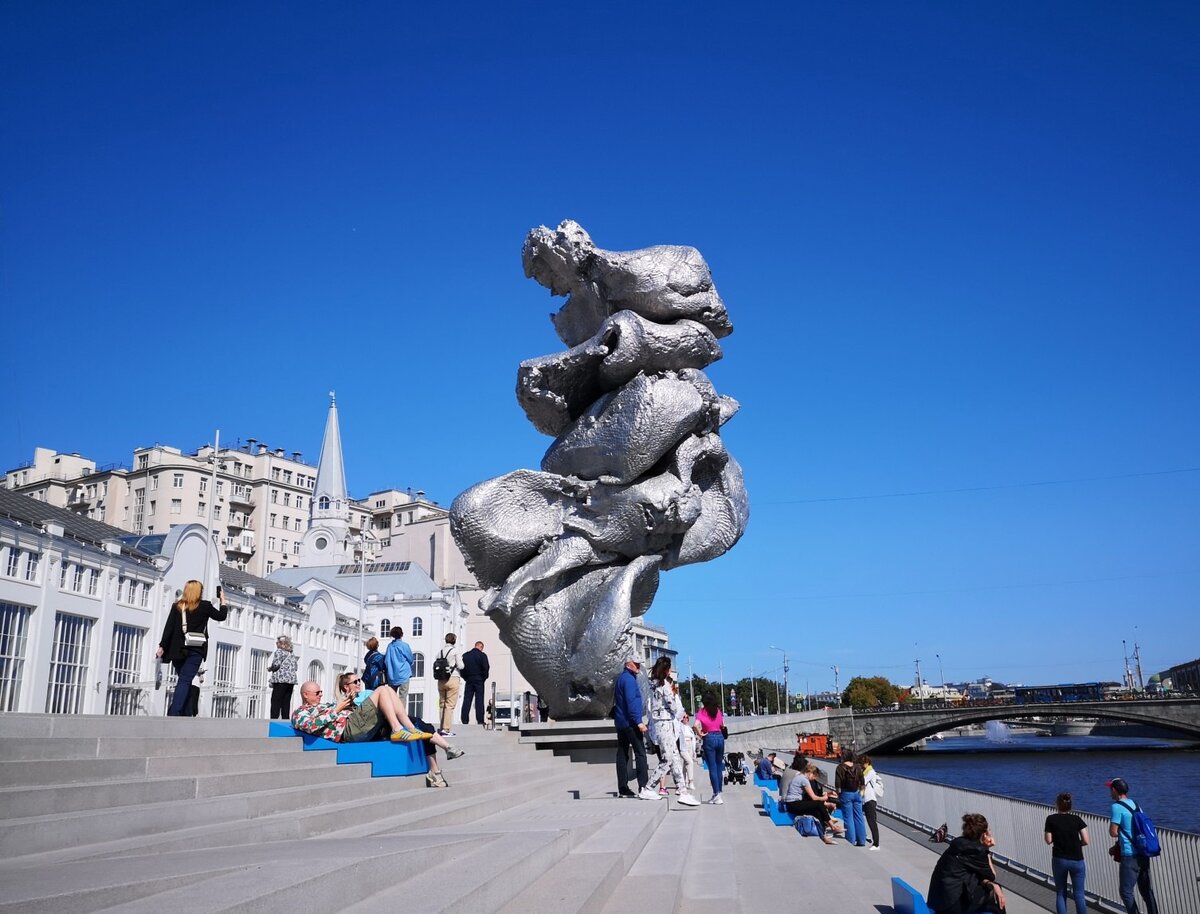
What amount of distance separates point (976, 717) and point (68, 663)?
187ft

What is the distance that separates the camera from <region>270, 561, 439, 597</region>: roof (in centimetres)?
5984

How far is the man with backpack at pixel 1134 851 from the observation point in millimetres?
8578

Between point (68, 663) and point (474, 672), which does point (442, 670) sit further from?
point (68, 663)

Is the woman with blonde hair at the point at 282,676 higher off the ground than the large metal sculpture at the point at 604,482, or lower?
lower

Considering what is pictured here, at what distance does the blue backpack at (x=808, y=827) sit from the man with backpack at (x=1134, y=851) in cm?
287

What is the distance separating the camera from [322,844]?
487cm

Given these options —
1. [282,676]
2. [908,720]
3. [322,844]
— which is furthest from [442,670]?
[908,720]

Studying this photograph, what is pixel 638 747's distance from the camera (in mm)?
10312

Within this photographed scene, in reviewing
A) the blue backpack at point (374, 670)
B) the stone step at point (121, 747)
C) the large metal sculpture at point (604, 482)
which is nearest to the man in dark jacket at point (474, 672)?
the large metal sculpture at point (604, 482)

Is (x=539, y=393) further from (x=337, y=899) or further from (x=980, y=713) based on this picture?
(x=980, y=713)

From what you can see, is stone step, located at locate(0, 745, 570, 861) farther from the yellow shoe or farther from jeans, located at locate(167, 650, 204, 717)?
jeans, located at locate(167, 650, 204, 717)

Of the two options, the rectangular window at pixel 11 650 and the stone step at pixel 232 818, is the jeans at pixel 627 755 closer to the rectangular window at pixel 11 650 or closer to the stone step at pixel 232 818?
the stone step at pixel 232 818

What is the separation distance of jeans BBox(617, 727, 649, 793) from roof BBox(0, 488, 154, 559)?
1768 centimetres

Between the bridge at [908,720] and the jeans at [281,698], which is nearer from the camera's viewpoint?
the jeans at [281,698]
